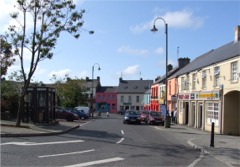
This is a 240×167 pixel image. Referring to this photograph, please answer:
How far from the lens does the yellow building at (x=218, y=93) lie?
24.8 metres

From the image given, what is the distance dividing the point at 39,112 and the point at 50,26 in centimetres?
676

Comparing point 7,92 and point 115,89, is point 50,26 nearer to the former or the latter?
point 7,92

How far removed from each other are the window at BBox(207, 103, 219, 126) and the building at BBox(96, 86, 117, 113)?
82.8 metres

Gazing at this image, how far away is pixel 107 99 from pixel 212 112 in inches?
3398

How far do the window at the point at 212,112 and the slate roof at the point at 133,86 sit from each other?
7898 centimetres

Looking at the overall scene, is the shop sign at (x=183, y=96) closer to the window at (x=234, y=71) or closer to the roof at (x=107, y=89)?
the window at (x=234, y=71)

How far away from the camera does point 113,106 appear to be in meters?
113

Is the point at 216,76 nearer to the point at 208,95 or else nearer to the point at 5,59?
the point at 208,95

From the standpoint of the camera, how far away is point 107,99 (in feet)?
374

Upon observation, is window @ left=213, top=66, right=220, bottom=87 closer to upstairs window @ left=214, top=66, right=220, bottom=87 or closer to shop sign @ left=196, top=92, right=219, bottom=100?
upstairs window @ left=214, top=66, right=220, bottom=87

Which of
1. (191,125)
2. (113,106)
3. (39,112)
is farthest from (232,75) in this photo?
(113,106)

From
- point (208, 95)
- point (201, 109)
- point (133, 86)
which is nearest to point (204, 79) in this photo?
point (208, 95)

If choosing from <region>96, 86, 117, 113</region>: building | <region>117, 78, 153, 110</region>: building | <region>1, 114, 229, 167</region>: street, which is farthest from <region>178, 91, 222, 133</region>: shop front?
<region>96, 86, 117, 113</region>: building

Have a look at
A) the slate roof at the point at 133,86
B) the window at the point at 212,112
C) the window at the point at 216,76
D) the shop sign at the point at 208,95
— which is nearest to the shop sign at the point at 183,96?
the shop sign at the point at 208,95
